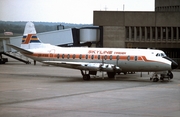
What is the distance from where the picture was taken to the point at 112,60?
139 ft

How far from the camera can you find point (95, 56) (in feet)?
142

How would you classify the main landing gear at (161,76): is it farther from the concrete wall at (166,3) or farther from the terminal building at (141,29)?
the concrete wall at (166,3)

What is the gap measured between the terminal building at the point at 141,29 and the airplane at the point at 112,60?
23.9m

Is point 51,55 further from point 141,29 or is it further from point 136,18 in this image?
point 141,29

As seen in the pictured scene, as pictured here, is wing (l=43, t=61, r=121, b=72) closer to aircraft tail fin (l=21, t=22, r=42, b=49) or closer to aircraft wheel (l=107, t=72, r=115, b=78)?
aircraft wheel (l=107, t=72, r=115, b=78)

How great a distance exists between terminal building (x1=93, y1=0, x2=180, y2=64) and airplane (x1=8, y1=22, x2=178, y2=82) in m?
23.9

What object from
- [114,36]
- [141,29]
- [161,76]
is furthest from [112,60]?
[141,29]

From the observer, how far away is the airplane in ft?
135

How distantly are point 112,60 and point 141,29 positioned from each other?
27.1m

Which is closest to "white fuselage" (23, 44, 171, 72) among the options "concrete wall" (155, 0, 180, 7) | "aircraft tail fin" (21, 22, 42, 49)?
"aircraft tail fin" (21, 22, 42, 49)

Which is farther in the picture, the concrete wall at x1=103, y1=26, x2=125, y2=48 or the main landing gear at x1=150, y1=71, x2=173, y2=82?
the concrete wall at x1=103, y1=26, x2=125, y2=48

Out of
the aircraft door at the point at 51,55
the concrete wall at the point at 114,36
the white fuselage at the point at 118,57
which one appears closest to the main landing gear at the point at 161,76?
the white fuselage at the point at 118,57

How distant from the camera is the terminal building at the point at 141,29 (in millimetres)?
67688

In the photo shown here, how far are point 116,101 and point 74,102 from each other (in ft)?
8.79
